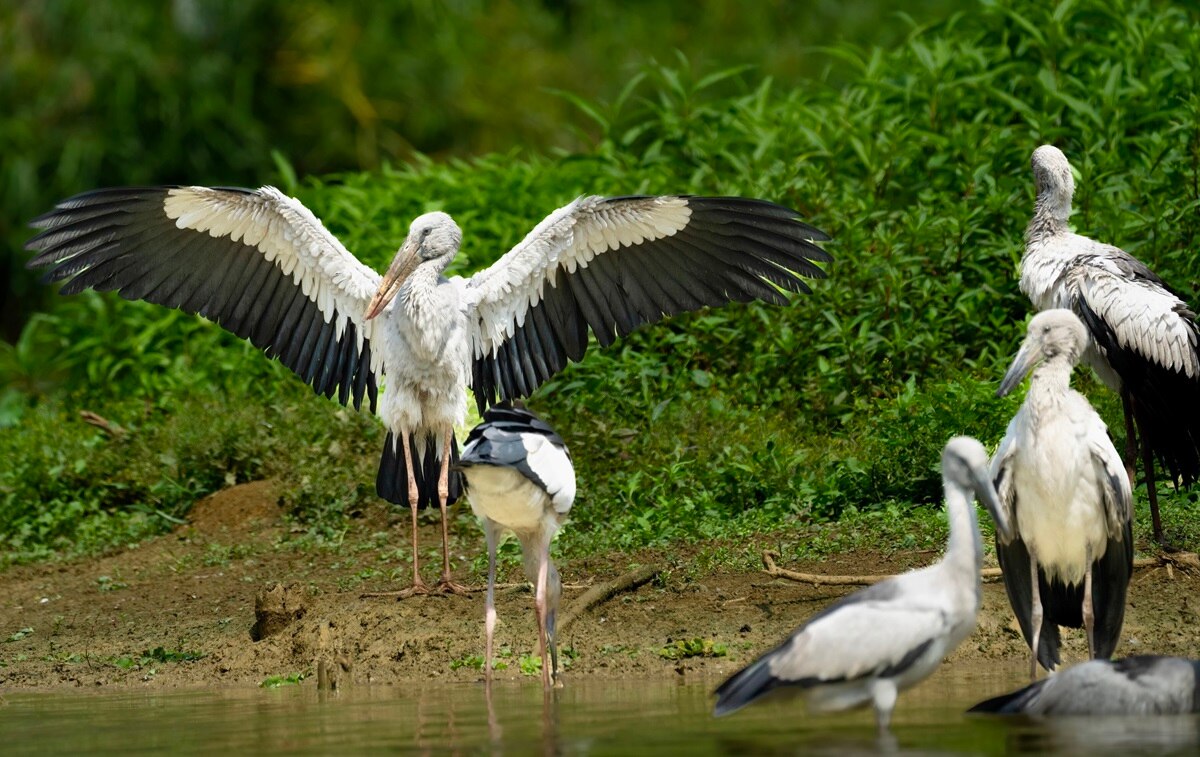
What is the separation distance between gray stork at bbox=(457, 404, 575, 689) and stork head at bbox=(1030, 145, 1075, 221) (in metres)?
2.66

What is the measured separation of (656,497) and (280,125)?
24.0ft

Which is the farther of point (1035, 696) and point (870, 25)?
point (870, 25)

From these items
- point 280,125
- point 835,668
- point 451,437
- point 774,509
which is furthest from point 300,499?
point 280,125

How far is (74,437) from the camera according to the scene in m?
9.45

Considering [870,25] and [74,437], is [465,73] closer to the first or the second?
[870,25]

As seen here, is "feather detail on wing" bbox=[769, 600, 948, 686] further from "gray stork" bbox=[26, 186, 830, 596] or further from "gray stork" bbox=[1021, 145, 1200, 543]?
"gray stork" bbox=[26, 186, 830, 596]

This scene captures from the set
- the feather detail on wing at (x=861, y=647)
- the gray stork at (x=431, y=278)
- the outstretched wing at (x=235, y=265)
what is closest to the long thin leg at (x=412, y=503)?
the gray stork at (x=431, y=278)

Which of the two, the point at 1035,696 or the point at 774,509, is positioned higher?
the point at 774,509

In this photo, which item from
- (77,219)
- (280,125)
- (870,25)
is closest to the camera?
(77,219)

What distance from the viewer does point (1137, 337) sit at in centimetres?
656

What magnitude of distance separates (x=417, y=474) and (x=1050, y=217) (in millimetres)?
3069

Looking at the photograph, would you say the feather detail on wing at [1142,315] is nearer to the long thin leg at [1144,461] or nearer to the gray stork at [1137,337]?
the gray stork at [1137,337]

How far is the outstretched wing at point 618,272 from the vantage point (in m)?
6.99

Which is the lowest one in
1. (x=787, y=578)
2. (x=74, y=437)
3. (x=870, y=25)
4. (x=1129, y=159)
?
(x=787, y=578)
